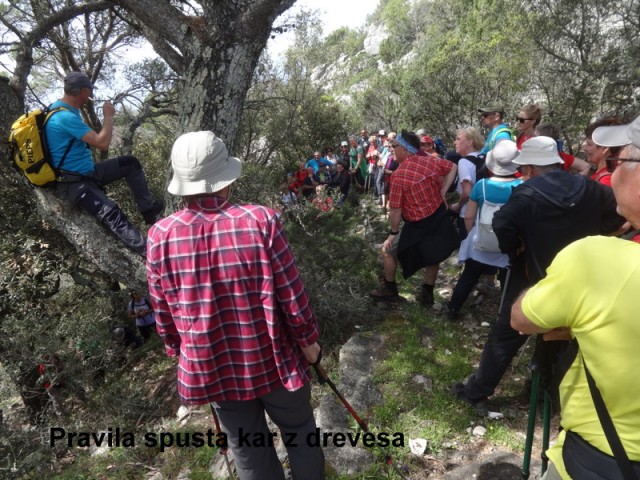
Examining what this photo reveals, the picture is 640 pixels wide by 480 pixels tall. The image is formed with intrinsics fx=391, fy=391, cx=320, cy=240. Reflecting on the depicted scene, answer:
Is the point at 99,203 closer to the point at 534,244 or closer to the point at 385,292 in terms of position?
the point at 385,292

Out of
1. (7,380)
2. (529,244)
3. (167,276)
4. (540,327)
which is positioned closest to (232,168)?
(167,276)

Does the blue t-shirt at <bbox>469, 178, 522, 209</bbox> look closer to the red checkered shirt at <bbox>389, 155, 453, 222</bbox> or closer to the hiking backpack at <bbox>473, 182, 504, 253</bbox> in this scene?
the hiking backpack at <bbox>473, 182, 504, 253</bbox>

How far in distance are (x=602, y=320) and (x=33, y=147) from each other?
384 centimetres

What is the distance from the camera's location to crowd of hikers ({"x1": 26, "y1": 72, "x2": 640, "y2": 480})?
1.15 meters

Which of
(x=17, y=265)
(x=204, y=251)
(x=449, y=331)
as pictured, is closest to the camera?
(x=204, y=251)

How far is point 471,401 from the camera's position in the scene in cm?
304

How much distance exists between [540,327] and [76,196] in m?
3.62

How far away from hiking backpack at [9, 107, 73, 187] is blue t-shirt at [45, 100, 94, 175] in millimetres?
35

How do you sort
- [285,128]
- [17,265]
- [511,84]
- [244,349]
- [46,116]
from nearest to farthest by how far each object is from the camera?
[244,349] < [46,116] < [17,265] < [511,84] < [285,128]

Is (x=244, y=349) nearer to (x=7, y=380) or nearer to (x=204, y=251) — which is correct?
(x=204, y=251)

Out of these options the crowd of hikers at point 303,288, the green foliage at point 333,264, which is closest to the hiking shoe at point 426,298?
the green foliage at point 333,264

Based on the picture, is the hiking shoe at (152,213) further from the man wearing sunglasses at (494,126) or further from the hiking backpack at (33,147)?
the man wearing sunglasses at (494,126)

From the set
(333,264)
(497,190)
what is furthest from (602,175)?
(333,264)

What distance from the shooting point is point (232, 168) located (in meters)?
1.91
